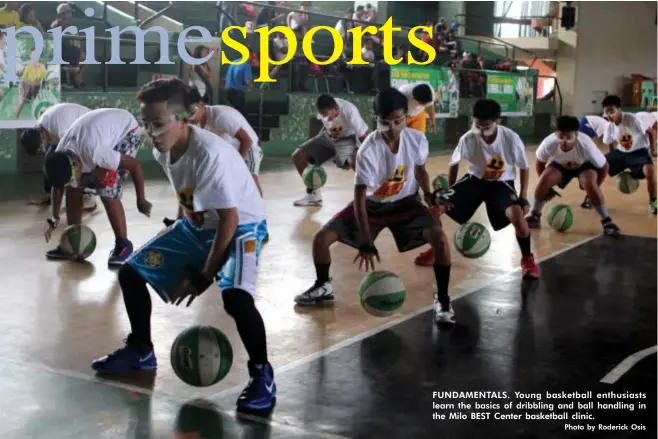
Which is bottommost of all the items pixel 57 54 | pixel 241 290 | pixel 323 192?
pixel 323 192

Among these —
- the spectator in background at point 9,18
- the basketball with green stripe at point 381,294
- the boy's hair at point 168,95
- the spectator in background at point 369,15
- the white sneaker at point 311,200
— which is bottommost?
the white sneaker at point 311,200

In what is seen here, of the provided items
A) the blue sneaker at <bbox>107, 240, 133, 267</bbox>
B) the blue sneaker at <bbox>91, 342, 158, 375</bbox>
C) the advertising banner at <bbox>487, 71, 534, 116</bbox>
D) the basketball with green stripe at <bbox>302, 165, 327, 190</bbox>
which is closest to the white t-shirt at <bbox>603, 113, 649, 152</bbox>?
the basketball with green stripe at <bbox>302, 165, 327, 190</bbox>

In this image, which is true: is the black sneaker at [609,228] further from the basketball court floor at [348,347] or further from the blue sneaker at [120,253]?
the blue sneaker at [120,253]

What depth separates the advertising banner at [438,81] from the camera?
22109mm

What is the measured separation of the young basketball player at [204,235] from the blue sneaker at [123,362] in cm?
33

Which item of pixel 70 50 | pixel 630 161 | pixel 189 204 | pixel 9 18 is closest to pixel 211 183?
pixel 189 204

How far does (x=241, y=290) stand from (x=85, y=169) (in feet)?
12.1

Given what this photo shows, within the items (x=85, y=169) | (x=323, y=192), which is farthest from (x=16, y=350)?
(x=323, y=192)

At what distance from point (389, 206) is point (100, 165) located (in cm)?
264

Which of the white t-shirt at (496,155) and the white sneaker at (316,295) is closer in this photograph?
the white sneaker at (316,295)

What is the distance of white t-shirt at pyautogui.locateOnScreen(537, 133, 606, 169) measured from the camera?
1032cm

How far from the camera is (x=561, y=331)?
6375 millimetres

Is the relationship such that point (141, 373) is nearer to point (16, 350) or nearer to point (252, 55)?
point (16, 350)

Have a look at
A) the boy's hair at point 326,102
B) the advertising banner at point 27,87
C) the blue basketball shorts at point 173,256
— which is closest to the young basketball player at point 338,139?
the boy's hair at point 326,102
